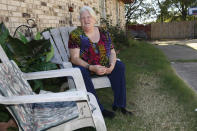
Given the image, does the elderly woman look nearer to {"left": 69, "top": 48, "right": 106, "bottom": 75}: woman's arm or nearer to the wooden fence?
{"left": 69, "top": 48, "right": 106, "bottom": 75}: woman's arm

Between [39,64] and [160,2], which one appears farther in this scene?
[160,2]

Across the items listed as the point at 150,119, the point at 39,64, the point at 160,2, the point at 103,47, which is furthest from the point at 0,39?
the point at 160,2

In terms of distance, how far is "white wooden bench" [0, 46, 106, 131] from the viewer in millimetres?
1604

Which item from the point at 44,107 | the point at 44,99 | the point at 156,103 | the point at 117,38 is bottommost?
the point at 156,103

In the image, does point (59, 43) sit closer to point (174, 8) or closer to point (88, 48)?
point (88, 48)

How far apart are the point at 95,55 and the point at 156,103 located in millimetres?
1178

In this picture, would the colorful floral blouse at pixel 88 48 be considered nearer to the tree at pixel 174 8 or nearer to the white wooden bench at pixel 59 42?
the white wooden bench at pixel 59 42

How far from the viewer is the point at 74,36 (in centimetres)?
307

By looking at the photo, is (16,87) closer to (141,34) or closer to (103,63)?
(103,63)

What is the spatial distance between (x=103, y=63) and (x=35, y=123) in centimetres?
144

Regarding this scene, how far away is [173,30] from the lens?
21.0m

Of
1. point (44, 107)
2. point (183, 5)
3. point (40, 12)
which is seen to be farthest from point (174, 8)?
point (44, 107)

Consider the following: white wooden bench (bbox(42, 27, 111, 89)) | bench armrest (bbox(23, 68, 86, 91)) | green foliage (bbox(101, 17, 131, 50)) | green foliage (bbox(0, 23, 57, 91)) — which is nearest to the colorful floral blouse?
green foliage (bbox(0, 23, 57, 91))

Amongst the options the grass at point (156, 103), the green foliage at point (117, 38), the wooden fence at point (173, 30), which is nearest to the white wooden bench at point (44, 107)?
the grass at point (156, 103)
